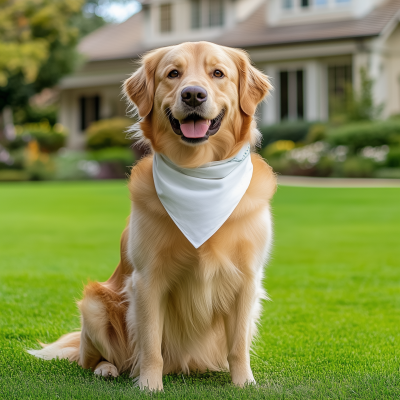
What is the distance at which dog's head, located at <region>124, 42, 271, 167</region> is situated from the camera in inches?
129

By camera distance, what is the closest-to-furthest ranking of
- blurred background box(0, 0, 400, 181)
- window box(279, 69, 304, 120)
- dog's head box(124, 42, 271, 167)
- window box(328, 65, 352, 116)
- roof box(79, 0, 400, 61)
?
dog's head box(124, 42, 271, 167) → blurred background box(0, 0, 400, 181) → roof box(79, 0, 400, 61) → window box(328, 65, 352, 116) → window box(279, 69, 304, 120)

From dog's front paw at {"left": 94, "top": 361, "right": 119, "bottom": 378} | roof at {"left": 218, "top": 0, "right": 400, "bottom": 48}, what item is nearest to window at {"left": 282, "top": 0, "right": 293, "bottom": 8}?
roof at {"left": 218, "top": 0, "right": 400, "bottom": 48}

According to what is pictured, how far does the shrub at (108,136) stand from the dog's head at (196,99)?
22.3 metres

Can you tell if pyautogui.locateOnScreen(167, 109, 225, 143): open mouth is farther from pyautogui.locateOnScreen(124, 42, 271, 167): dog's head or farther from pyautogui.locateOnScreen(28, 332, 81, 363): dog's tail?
pyautogui.locateOnScreen(28, 332, 81, 363): dog's tail

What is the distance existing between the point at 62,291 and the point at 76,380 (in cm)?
273

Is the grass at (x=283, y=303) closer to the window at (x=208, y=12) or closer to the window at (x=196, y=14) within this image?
the window at (x=208, y=12)

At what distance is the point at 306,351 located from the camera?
4141mm

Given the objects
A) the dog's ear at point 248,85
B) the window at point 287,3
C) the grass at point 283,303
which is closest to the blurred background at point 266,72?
the window at point 287,3

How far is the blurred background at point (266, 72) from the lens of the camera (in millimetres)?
20750

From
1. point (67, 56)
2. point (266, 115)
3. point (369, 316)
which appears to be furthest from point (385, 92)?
point (369, 316)

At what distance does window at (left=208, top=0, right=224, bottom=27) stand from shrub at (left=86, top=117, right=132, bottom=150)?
20.5 feet

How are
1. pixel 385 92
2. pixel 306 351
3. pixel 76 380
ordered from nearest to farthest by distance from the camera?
pixel 76 380 < pixel 306 351 < pixel 385 92

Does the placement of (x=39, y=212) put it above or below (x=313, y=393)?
below

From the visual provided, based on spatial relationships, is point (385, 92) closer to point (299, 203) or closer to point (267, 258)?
point (299, 203)
